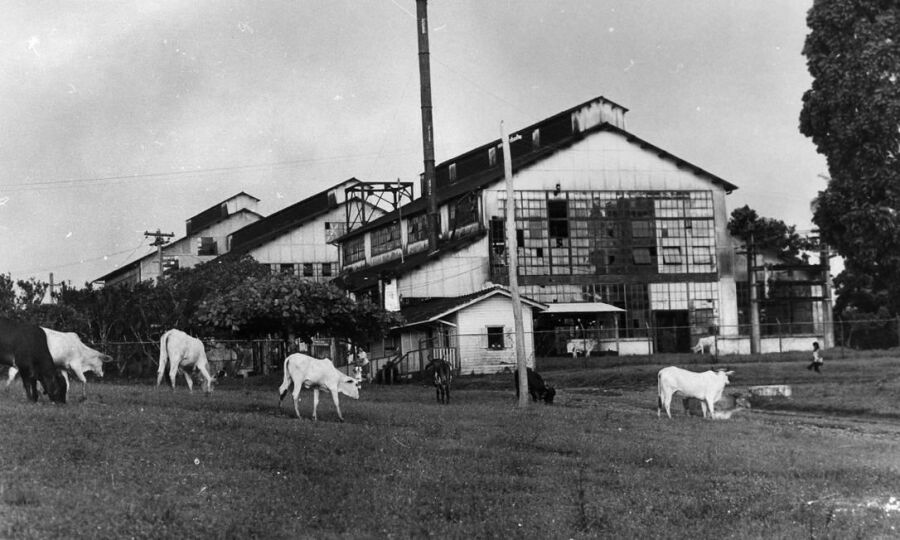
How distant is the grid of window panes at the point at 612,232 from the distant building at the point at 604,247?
2.2 inches

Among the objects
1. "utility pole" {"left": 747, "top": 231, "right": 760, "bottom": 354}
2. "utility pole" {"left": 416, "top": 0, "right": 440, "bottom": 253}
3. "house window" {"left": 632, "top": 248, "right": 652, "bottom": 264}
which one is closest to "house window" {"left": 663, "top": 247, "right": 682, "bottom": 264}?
"house window" {"left": 632, "top": 248, "right": 652, "bottom": 264}

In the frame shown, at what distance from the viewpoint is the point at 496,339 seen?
47.8 metres

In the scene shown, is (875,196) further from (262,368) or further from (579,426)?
(262,368)

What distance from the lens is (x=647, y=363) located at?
4406 cm

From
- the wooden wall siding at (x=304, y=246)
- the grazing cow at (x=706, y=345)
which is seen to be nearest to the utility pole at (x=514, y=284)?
the grazing cow at (x=706, y=345)

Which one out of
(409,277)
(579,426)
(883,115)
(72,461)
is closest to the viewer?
(72,461)

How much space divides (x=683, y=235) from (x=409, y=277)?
621 inches

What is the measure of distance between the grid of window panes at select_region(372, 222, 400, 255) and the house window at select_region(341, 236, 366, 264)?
174 cm

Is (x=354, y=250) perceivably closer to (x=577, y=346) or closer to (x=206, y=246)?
(x=577, y=346)

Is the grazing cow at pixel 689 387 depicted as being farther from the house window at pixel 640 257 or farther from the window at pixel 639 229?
the window at pixel 639 229

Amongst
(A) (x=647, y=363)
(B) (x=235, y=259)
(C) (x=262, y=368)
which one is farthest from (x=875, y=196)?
(B) (x=235, y=259)

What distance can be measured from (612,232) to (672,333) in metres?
6.49

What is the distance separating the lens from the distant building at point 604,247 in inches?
2138

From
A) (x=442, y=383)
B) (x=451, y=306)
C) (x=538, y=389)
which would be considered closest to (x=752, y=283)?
(x=451, y=306)
